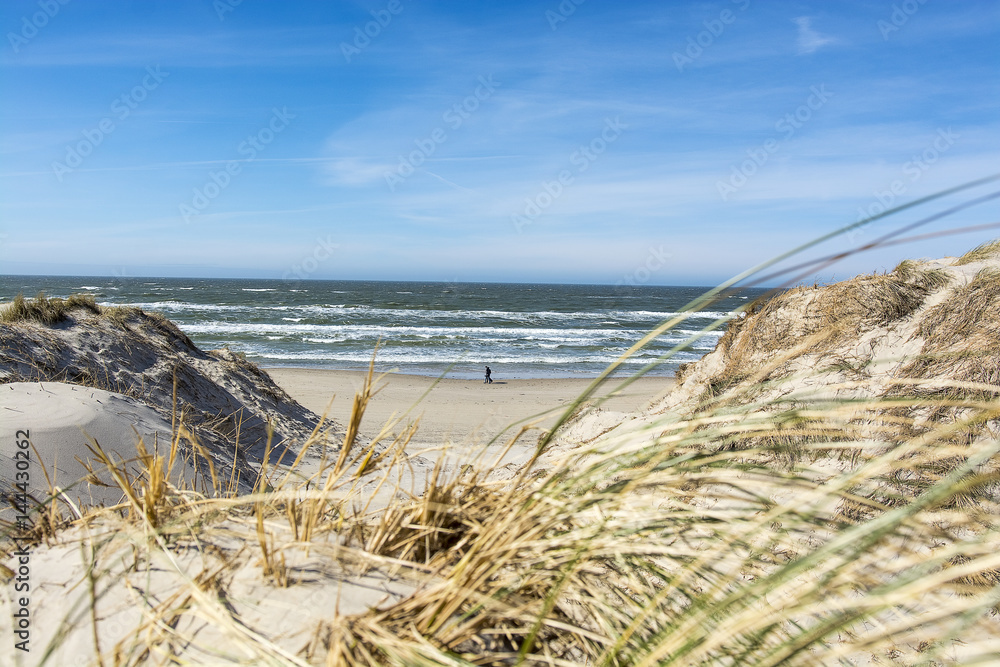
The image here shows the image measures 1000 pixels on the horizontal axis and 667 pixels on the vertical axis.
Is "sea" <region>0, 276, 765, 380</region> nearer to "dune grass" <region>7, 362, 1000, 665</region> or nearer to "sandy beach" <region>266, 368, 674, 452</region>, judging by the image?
"sandy beach" <region>266, 368, 674, 452</region>

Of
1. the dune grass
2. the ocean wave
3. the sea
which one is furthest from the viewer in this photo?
the ocean wave

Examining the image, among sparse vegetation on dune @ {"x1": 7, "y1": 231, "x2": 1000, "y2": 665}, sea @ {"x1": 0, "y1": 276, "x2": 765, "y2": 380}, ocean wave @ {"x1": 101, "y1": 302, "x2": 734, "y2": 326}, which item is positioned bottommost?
sea @ {"x1": 0, "y1": 276, "x2": 765, "y2": 380}

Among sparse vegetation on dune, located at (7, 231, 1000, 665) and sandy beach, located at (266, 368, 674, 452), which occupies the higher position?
sparse vegetation on dune, located at (7, 231, 1000, 665)

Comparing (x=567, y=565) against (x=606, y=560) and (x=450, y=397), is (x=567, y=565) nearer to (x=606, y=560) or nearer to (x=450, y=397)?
(x=606, y=560)

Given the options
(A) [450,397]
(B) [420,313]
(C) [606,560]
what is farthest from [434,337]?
(C) [606,560]

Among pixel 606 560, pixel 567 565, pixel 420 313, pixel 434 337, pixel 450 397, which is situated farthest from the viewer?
pixel 420 313

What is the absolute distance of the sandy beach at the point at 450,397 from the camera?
1166 centimetres

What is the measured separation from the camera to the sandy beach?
11656 millimetres

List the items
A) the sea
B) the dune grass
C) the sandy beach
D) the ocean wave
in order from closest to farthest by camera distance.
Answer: the dune grass → the sandy beach → the sea → the ocean wave

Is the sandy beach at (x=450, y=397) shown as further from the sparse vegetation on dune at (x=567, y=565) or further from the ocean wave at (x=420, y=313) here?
the ocean wave at (x=420, y=313)

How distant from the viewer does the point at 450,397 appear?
605 inches


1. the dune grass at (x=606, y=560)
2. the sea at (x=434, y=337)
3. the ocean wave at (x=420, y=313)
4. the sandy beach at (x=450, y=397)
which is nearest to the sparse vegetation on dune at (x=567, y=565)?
the dune grass at (x=606, y=560)

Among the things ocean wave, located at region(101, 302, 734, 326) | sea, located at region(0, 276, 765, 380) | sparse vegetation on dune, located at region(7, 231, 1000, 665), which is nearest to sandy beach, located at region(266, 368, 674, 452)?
sea, located at region(0, 276, 765, 380)

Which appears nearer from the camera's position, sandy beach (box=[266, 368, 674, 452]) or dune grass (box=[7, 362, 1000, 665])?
dune grass (box=[7, 362, 1000, 665])
